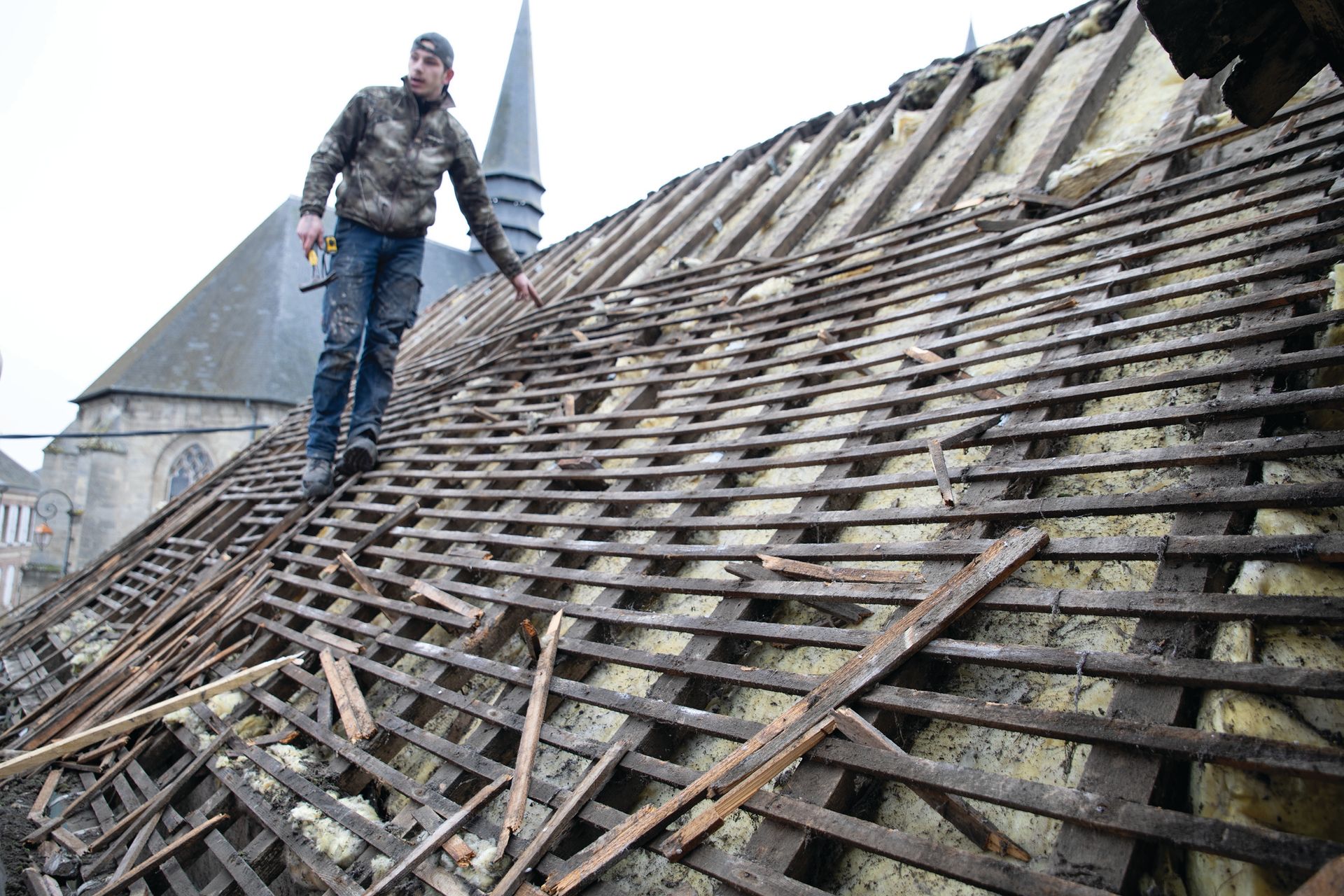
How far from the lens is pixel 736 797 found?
1.40 m

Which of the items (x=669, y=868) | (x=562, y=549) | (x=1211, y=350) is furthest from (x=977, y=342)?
(x=669, y=868)

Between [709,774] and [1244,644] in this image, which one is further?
[709,774]

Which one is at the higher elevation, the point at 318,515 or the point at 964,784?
the point at 318,515

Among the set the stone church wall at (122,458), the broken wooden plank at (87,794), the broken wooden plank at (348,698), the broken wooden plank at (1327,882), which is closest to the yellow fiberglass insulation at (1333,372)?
the broken wooden plank at (1327,882)

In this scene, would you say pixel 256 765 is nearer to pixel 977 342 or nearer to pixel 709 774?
pixel 709 774

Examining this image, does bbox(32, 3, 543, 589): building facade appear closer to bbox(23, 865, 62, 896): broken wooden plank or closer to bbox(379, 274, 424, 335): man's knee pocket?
bbox(379, 274, 424, 335): man's knee pocket

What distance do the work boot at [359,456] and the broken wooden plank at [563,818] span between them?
3.13 m

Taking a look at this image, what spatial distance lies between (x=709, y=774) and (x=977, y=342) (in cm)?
163

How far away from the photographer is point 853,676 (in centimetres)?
149

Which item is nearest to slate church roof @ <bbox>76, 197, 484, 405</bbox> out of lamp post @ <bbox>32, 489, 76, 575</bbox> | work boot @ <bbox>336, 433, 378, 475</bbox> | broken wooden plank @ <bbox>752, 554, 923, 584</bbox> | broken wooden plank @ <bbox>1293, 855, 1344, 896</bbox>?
Answer: lamp post @ <bbox>32, 489, 76, 575</bbox>

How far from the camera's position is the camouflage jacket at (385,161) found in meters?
4.21

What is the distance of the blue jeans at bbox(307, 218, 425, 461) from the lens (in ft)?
14.1

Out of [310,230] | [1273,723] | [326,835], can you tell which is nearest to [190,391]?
[310,230]

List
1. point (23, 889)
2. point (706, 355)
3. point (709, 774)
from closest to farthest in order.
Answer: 1. point (709, 774)
2. point (23, 889)
3. point (706, 355)
